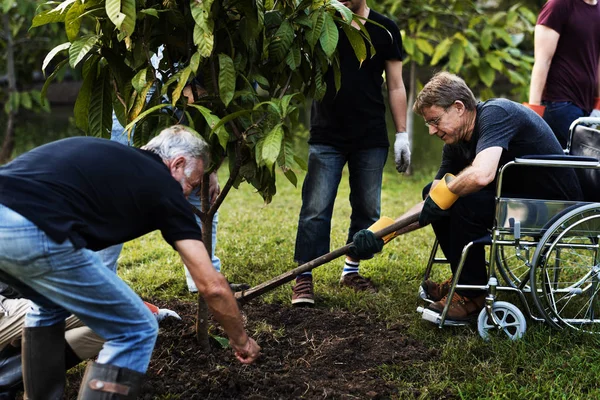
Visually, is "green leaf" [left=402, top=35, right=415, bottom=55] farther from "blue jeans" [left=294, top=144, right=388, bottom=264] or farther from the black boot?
the black boot

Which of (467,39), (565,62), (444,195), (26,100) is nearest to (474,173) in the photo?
(444,195)

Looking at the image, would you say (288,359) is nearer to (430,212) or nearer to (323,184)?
(430,212)

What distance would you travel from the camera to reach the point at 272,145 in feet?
9.34

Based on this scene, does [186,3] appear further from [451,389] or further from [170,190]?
[451,389]

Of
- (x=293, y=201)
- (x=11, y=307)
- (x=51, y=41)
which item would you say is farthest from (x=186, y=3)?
(x=51, y=41)

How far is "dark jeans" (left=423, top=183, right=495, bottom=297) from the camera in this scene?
3.56 m

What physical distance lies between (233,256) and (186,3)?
250 cm

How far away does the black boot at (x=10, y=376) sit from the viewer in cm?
299

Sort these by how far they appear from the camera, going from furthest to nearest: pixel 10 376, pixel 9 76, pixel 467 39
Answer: pixel 9 76 → pixel 467 39 → pixel 10 376

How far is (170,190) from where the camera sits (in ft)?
7.84

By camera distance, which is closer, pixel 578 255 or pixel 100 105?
pixel 100 105

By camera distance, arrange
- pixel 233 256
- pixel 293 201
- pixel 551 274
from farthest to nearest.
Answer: pixel 293 201 < pixel 233 256 < pixel 551 274

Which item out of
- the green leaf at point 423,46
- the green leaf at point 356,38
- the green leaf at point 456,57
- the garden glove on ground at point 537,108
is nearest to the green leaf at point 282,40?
the green leaf at point 356,38

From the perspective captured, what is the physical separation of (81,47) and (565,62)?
2.94 m
